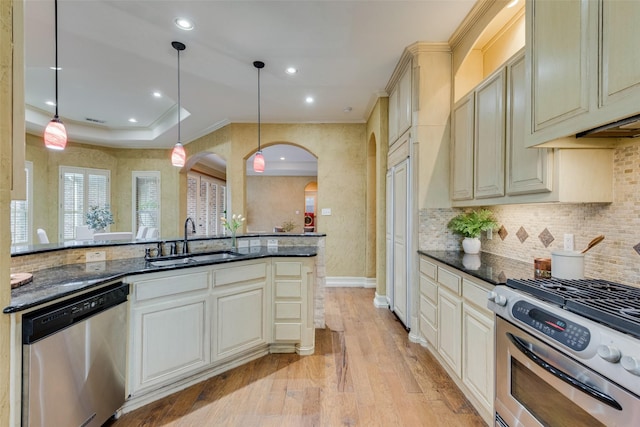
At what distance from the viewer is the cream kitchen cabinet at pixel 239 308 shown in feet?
7.48

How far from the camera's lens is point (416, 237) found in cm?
294

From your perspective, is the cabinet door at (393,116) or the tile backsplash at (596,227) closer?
the tile backsplash at (596,227)

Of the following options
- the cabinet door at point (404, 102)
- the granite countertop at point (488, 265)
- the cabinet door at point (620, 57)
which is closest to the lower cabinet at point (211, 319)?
the granite countertop at point (488, 265)

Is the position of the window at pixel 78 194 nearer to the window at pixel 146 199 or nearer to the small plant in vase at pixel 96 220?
the window at pixel 146 199

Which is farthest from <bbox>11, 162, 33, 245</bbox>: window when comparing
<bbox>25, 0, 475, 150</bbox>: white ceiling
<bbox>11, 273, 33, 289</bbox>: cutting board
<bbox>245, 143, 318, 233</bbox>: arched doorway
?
<bbox>245, 143, 318, 233</bbox>: arched doorway

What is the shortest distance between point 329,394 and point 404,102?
2.93 m

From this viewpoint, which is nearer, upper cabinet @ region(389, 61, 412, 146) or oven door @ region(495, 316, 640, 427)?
oven door @ region(495, 316, 640, 427)

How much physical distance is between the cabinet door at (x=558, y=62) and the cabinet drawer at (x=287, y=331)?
7.62 ft

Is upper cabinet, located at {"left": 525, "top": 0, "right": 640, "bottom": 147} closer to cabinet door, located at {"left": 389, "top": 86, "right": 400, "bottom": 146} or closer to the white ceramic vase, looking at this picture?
the white ceramic vase

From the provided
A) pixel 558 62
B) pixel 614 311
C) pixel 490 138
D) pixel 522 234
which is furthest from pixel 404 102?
pixel 614 311

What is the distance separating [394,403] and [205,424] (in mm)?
1250

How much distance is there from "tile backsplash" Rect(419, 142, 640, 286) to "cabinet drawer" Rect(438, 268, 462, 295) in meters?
0.62

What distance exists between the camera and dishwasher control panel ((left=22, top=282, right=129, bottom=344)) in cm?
130

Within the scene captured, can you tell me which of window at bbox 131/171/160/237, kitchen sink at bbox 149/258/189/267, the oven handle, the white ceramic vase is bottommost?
the oven handle
